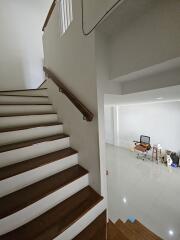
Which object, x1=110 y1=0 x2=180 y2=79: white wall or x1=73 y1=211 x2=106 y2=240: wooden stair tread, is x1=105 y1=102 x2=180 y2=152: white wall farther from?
x1=73 y1=211 x2=106 y2=240: wooden stair tread

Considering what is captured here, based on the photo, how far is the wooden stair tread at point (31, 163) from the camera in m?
1.21

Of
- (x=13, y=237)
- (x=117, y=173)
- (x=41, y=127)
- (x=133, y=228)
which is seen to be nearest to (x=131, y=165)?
(x=117, y=173)

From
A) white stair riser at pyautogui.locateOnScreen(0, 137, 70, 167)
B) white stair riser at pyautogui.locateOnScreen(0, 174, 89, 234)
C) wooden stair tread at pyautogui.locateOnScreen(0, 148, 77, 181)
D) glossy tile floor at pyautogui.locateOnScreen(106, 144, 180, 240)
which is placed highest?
white stair riser at pyautogui.locateOnScreen(0, 137, 70, 167)

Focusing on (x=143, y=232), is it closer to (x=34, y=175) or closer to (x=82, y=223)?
(x=82, y=223)

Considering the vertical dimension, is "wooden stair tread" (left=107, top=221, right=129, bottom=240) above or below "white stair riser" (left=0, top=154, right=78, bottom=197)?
below

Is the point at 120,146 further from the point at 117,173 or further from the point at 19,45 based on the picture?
the point at 19,45

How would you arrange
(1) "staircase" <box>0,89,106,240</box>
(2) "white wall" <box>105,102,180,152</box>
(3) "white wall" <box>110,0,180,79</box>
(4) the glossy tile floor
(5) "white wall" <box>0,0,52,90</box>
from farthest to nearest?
(2) "white wall" <box>105,102,180,152</box> < (5) "white wall" <box>0,0,52,90</box> < (4) the glossy tile floor < (1) "staircase" <box>0,89,106,240</box> < (3) "white wall" <box>110,0,180,79</box>

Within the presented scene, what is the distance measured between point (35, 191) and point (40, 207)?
151mm

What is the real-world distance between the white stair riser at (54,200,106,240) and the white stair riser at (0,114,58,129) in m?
1.45

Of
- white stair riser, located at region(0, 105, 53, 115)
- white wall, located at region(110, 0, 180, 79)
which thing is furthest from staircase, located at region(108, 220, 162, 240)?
white stair riser, located at region(0, 105, 53, 115)

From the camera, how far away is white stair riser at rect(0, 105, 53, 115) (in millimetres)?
1889

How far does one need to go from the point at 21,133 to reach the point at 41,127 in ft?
0.91

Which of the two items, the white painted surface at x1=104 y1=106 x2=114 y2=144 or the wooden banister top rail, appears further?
the white painted surface at x1=104 y1=106 x2=114 y2=144

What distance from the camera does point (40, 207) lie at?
115 cm
